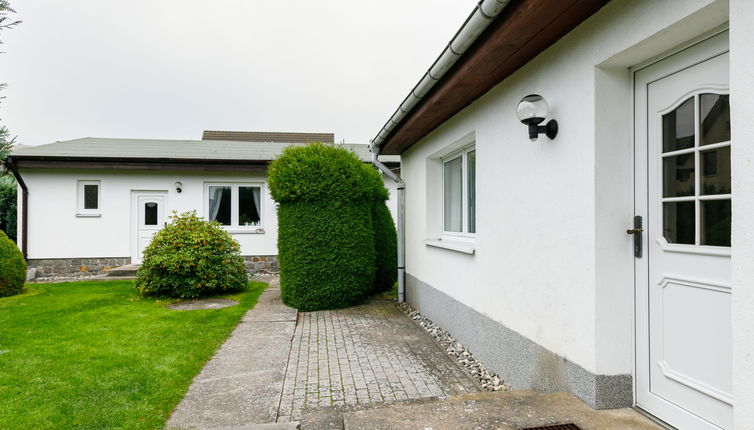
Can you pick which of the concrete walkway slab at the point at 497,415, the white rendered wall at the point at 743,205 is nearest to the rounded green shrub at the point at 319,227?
the concrete walkway slab at the point at 497,415

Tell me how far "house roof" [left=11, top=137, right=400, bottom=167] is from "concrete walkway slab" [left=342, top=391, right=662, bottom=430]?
9.20 meters

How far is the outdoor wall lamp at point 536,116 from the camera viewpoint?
10.2 ft

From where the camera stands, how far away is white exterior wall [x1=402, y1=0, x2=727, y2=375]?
2.48 metres

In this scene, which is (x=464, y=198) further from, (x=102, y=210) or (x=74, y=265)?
(x=74, y=265)

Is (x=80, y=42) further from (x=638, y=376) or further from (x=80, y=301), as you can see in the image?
(x=638, y=376)

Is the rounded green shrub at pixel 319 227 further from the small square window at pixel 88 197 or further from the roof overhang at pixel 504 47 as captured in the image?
the small square window at pixel 88 197

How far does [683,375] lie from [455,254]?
3.17m

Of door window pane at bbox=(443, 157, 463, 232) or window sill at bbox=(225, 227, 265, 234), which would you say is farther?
window sill at bbox=(225, 227, 265, 234)

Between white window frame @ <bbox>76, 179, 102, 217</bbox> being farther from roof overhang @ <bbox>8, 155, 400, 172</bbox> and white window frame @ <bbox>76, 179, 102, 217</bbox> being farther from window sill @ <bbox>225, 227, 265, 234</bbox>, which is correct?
window sill @ <bbox>225, 227, 265, 234</bbox>

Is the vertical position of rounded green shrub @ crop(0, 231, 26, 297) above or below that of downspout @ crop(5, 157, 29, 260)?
below

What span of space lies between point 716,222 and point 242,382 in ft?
12.7

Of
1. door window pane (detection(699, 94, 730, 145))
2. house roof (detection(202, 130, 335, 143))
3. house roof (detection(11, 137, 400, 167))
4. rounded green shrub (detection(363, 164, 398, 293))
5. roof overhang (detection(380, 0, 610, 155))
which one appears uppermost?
house roof (detection(202, 130, 335, 143))

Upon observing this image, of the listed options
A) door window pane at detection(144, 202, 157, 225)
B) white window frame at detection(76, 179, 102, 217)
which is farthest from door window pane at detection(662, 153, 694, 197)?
white window frame at detection(76, 179, 102, 217)

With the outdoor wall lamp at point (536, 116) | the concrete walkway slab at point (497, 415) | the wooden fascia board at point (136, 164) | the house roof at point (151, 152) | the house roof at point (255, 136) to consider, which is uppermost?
the house roof at point (255, 136)
